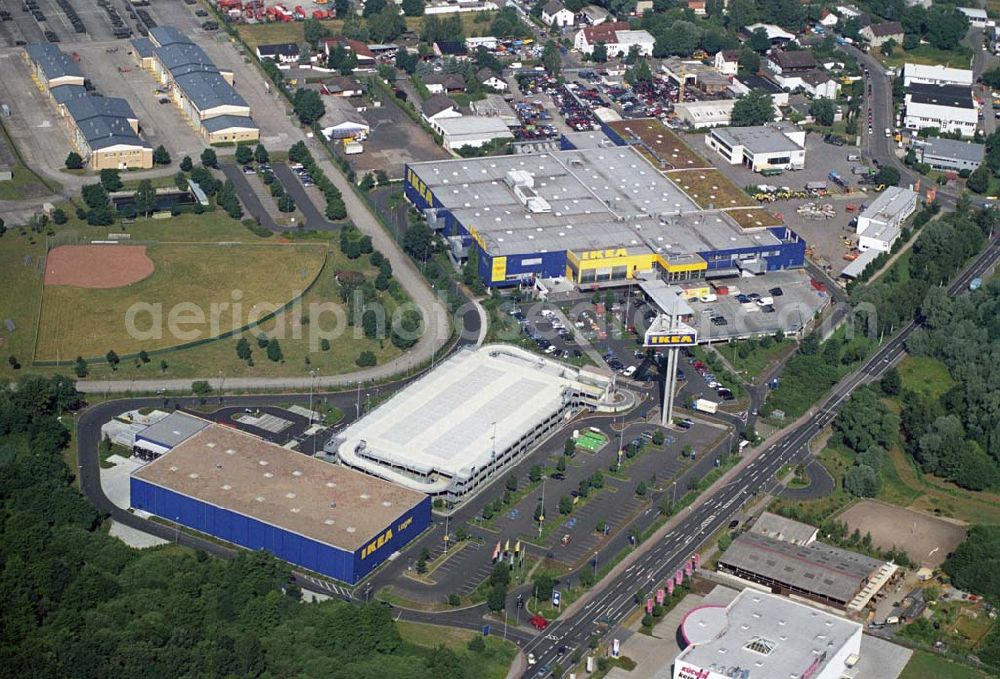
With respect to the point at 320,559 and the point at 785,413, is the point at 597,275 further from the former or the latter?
the point at 320,559

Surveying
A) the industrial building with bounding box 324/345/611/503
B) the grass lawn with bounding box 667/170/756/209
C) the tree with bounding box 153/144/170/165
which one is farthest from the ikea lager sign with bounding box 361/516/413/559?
the tree with bounding box 153/144/170/165

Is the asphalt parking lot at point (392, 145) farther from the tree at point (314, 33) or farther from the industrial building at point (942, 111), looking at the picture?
the industrial building at point (942, 111)

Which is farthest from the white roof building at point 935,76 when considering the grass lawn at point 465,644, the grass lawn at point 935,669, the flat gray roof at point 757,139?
the grass lawn at point 465,644

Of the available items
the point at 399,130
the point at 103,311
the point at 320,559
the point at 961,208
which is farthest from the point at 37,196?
the point at 961,208

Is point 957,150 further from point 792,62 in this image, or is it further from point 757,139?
point 792,62

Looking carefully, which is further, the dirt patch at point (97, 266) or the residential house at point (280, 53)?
the residential house at point (280, 53)

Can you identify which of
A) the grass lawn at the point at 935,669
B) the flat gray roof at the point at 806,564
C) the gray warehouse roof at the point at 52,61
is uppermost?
the gray warehouse roof at the point at 52,61
